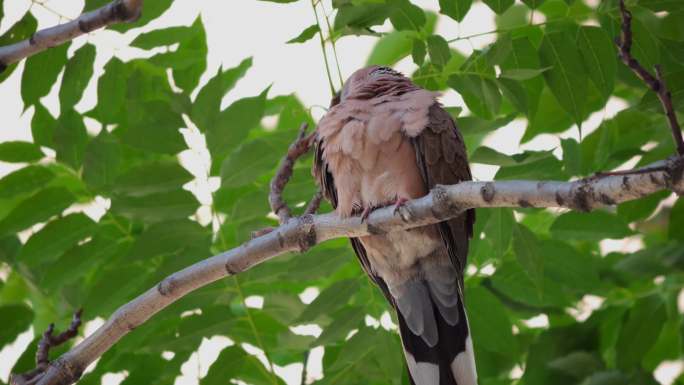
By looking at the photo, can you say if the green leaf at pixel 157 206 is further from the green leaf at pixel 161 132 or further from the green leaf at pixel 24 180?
the green leaf at pixel 24 180

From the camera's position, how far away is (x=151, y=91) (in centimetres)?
377

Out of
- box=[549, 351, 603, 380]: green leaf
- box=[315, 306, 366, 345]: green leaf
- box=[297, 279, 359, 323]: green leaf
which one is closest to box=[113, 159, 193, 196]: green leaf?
box=[297, 279, 359, 323]: green leaf

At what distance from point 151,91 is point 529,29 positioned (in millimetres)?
1685

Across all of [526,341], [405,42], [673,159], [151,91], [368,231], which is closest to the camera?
[673,159]

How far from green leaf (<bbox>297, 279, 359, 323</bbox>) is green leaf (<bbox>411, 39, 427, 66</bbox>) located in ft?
2.94

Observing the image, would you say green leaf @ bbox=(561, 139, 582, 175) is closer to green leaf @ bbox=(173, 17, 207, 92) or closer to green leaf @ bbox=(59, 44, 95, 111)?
green leaf @ bbox=(173, 17, 207, 92)

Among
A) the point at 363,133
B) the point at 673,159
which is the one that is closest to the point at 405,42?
the point at 363,133

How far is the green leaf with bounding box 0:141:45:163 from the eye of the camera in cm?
354

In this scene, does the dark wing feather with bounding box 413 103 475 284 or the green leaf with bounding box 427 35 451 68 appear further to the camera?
the dark wing feather with bounding box 413 103 475 284

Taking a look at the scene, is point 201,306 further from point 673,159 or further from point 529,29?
point 673,159

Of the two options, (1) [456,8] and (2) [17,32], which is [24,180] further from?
(1) [456,8]

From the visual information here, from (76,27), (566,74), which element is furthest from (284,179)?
(566,74)

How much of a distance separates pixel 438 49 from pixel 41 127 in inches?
68.0

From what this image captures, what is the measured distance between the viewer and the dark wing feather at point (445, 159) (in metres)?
3.22
